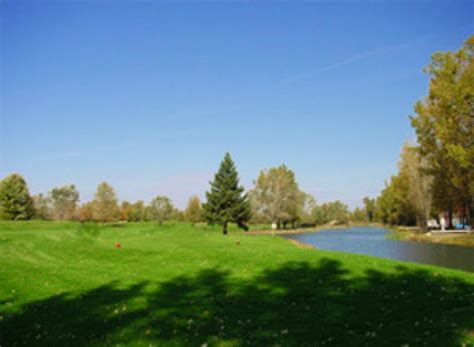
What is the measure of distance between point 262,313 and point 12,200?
284ft

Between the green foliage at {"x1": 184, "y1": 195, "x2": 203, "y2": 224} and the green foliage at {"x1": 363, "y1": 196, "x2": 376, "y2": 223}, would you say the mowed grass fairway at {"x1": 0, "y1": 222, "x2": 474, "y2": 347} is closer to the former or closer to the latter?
the green foliage at {"x1": 184, "y1": 195, "x2": 203, "y2": 224}

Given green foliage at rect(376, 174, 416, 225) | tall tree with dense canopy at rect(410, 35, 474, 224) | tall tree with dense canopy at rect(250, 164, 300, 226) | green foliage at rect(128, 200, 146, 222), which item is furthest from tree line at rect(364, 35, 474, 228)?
green foliage at rect(128, 200, 146, 222)

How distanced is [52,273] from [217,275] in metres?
7.44

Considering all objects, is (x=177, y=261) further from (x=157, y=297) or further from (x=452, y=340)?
(x=452, y=340)

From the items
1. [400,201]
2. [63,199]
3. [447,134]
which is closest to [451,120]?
[447,134]

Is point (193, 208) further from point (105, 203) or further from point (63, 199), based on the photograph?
point (63, 199)

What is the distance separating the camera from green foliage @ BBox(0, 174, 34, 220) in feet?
279

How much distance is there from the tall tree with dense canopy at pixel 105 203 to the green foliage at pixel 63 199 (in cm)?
3186

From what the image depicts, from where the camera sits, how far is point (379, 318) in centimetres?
1177

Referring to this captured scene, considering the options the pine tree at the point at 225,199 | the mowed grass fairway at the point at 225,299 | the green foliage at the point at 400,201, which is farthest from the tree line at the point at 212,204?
the mowed grass fairway at the point at 225,299

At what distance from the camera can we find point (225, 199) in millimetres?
62875

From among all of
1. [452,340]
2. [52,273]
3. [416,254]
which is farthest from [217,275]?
[416,254]

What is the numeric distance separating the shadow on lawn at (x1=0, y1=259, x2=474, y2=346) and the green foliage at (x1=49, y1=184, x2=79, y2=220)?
12746 centimetres

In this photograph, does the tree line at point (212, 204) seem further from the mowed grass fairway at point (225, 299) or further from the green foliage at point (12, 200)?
the mowed grass fairway at point (225, 299)
